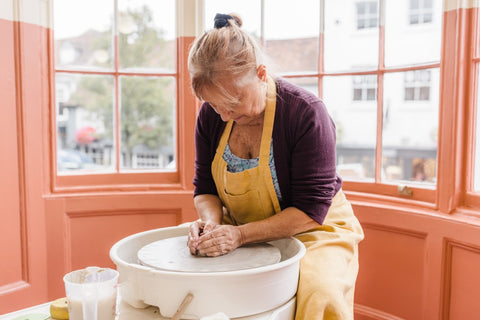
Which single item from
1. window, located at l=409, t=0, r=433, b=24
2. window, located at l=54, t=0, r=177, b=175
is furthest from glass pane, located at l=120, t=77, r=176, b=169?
window, located at l=409, t=0, r=433, b=24

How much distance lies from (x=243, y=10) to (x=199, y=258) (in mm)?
1604

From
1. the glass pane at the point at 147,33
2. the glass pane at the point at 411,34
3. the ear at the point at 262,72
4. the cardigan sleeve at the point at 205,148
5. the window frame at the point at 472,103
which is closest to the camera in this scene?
the ear at the point at 262,72

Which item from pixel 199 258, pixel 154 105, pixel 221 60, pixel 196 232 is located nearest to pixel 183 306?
pixel 199 258

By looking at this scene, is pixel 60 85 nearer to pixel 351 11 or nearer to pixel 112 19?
pixel 112 19

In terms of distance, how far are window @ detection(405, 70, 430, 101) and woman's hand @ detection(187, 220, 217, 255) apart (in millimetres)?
1474

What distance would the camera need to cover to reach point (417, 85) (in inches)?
103

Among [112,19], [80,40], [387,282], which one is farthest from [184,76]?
[387,282]

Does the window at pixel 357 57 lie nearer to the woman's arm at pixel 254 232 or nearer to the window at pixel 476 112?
the window at pixel 476 112

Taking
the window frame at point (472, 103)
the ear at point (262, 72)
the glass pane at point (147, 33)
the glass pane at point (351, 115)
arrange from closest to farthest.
→ the ear at point (262, 72) → the window frame at point (472, 103) → the glass pane at point (351, 115) → the glass pane at point (147, 33)

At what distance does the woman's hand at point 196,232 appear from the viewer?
3.88ft

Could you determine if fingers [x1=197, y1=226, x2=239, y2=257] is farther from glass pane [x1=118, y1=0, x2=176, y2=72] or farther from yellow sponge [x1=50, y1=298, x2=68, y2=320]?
glass pane [x1=118, y1=0, x2=176, y2=72]

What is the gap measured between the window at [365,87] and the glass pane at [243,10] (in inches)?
23.5

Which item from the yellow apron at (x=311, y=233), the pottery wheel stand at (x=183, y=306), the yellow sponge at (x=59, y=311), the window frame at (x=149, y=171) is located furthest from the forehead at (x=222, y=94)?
the window frame at (x=149, y=171)

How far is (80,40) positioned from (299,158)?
1699 mm
